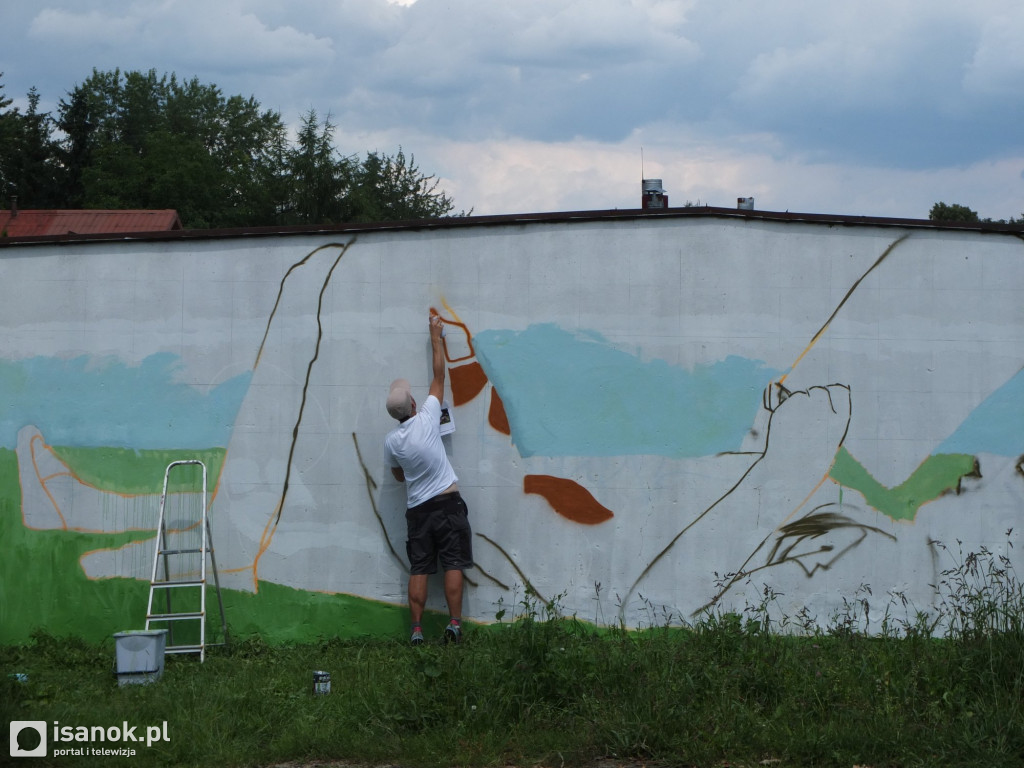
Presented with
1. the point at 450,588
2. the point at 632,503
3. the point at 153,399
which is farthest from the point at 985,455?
Answer: the point at 153,399

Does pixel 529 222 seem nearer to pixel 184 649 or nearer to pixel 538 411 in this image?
pixel 538 411

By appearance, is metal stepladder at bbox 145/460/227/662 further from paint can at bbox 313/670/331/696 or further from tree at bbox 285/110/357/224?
tree at bbox 285/110/357/224

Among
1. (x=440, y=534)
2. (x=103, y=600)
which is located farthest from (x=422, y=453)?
(x=103, y=600)

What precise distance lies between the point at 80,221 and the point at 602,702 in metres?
24.3

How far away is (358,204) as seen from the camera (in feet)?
100

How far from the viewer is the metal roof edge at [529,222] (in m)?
6.16

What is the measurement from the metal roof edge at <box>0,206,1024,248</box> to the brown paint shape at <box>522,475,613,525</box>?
1.74 metres

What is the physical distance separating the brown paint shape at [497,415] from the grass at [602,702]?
4.61 feet

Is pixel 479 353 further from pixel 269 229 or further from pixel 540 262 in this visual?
pixel 269 229

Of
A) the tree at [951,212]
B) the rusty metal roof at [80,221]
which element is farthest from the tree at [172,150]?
the tree at [951,212]

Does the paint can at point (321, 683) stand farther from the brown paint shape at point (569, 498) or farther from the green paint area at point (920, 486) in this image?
the green paint area at point (920, 486)

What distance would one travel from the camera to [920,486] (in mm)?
6113

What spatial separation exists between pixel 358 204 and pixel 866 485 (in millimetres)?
26246

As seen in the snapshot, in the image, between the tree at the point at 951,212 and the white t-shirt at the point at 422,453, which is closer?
the white t-shirt at the point at 422,453
